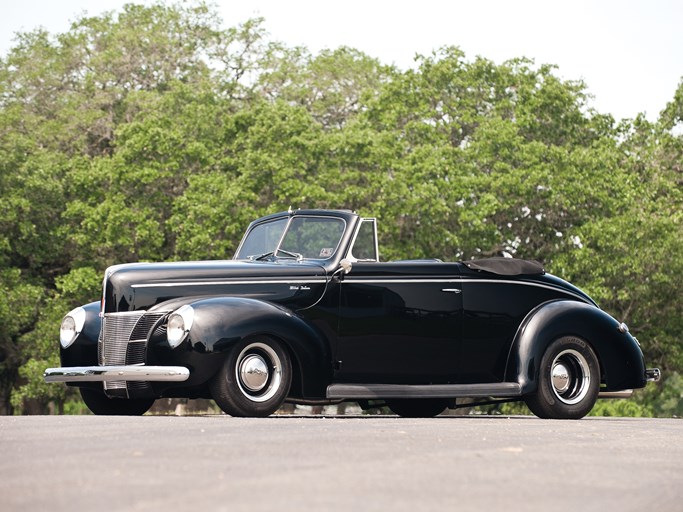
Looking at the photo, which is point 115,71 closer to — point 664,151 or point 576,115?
point 576,115

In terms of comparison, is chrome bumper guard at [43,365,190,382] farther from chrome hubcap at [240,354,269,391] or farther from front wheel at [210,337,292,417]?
chrome hubcap at [240,354,269,391]

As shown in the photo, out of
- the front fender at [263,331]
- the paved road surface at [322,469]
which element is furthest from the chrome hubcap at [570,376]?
the paved road surface at [322,469]

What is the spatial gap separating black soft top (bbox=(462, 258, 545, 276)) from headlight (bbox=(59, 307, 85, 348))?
426 cm

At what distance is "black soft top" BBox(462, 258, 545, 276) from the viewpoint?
1388cm

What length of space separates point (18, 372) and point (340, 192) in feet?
40.3

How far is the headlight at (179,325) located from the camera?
11.9 meters

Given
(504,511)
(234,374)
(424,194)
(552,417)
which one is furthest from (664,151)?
(504,511)

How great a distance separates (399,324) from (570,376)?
225 centimetres

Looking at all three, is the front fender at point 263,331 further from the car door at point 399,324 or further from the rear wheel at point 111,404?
the rear wheel at point 111,404

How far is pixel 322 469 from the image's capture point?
6.86 metres

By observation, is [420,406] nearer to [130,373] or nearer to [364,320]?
[364,320]

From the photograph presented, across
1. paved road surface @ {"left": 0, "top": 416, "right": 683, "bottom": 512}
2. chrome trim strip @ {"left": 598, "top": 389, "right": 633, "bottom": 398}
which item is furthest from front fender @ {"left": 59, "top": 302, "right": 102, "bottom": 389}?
chrome trim strip @ {"left": 598, "top": 389, "right": 633, "bottom": 398}

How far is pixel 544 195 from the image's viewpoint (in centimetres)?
3991

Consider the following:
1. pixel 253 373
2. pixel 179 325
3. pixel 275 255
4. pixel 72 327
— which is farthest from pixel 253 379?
pixel 72 327
